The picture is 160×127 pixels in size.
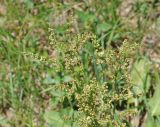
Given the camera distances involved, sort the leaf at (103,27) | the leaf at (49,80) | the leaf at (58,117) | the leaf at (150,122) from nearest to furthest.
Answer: the leaf at (150,122) < the leaf at (58,117) < the leaf at (49,80) < the leaf at (103,27)

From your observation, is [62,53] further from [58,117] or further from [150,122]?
[150,122]

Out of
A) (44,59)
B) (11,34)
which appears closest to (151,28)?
(11,34)

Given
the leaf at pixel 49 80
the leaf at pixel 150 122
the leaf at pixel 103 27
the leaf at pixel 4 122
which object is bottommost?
the leaf at pixel 4 122

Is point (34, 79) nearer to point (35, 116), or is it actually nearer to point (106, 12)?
point (35, 116)

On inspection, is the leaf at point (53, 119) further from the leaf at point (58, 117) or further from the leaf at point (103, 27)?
the leaf at point (103, 27)

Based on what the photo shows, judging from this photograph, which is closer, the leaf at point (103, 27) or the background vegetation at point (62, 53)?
the background vegetation at point (62, 53)

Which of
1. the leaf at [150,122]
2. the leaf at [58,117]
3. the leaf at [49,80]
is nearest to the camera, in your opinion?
the leaf at [150,122]

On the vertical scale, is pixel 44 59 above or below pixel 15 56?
above

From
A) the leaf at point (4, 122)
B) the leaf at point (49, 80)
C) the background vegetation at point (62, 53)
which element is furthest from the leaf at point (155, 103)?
the leaf at point (4, 122)
